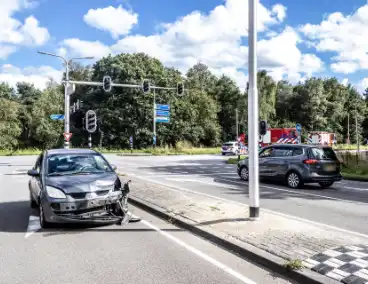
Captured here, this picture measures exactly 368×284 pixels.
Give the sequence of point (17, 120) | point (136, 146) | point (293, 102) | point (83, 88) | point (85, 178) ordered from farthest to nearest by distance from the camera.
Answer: point (293, 102)
point (83, 88)
point (17, 120)
point (136, 146)
point (85, 178)

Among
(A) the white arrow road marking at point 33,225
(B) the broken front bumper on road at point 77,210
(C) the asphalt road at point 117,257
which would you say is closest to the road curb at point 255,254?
(C) the asphalt road at point 117,257

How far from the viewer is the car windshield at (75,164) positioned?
28.1ft

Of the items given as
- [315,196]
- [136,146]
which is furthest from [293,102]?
[315,196]

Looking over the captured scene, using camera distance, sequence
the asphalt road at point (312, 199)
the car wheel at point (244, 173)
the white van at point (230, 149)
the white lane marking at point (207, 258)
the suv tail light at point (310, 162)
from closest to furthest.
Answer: the white lane marking at point (207, 258)
the asphalt road at point (312, 199)
the suv tail light at point (310, 162)
the car wheel at point (244, 173)
the white van at point (230, 149)

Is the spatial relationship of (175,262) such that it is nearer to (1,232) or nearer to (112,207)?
(112,207)

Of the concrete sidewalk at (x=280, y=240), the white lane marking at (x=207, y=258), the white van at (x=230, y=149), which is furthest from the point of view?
the white van at (x=230, y=149)

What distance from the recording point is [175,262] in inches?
221

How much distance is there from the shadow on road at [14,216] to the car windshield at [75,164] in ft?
3.85

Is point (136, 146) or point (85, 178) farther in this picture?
point (136, 146)

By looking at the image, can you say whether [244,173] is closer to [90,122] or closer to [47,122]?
[90,122]

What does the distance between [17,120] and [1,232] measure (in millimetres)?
65947

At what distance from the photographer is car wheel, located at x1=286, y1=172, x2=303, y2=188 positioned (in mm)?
14578

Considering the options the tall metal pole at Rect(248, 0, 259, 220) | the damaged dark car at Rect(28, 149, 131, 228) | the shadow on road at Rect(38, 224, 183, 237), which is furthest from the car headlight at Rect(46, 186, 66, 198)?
the tall metal pole at Rect(248, 0, 259, 220)

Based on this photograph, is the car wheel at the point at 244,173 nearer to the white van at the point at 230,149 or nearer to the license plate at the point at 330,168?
the license plate at the point at 330,168
